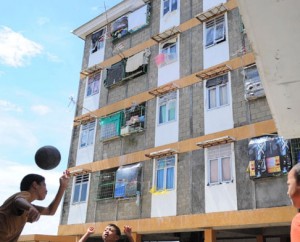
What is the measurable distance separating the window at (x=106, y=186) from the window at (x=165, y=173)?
2.36 metres

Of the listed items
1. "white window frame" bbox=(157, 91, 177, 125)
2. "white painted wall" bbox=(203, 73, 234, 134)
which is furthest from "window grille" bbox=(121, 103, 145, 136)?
"white painted wall" bbox=(203, 73, 234, 134)

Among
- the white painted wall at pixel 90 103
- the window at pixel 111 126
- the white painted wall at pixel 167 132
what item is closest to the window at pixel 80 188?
the window at pixel 111 126

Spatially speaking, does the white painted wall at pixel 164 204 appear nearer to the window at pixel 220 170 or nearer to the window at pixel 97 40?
the window at pixel 220 170

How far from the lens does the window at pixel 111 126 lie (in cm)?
1509

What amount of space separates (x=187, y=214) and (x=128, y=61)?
7.35 m

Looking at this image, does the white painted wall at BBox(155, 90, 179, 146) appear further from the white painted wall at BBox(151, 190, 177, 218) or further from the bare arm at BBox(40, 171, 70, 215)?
the bare arm at BBox(40, 171, 70, 215)

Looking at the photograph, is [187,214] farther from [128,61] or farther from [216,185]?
[128,61]

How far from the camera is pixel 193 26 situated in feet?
45.7

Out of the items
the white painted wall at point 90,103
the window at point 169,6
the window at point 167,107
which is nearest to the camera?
the window at point 167,107

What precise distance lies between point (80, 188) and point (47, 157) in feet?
38.1

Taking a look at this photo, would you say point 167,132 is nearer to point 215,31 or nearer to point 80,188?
point 215,31

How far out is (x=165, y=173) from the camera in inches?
506

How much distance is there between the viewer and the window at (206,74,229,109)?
1215cm

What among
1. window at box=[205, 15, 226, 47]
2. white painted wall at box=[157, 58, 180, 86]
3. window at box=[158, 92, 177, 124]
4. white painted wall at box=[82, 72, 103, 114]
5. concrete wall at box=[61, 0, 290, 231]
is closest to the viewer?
concrete wall at box=[61, 0, 290, 231]
